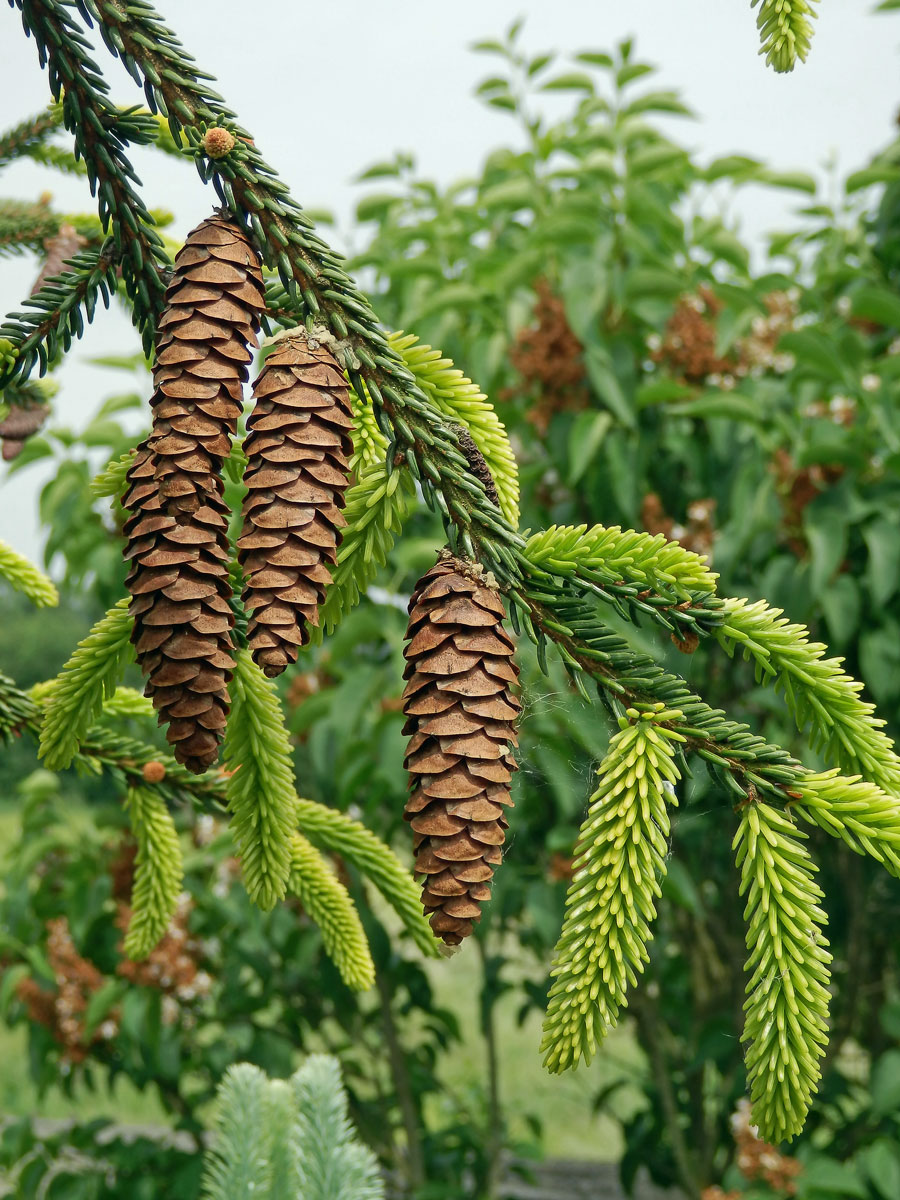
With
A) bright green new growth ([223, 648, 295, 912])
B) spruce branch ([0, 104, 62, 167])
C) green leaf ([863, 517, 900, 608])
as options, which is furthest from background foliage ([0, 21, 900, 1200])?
bright green new growth ([223, 648, 295, 912])

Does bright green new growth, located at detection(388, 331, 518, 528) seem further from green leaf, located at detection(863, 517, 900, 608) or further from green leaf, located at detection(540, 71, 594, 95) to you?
green leaf, located at detection(540, 71, 594, 95)

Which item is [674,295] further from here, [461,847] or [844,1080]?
[461,847]

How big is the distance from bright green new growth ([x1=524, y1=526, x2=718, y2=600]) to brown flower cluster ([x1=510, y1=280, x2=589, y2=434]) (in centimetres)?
139

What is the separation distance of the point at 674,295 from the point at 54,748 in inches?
58.1

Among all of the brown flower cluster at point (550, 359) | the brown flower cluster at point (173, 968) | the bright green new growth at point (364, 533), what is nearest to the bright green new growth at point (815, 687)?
the bright green new growth at point (364, 533)

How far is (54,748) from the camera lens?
547 millimetres

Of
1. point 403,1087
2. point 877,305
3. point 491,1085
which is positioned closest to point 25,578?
point 877,305

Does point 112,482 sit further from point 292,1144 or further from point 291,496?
point 292,1144

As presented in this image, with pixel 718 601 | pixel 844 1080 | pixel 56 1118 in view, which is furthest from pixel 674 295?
pixel 56 1118

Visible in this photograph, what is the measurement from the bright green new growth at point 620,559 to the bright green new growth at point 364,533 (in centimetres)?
7

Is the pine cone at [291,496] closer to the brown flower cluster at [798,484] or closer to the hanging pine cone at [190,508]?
the hanging pine cone at [190,508]

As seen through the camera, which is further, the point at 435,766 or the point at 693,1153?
the point at 693,1153

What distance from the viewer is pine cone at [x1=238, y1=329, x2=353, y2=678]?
0.39 metres

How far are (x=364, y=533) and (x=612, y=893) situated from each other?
19 cm
